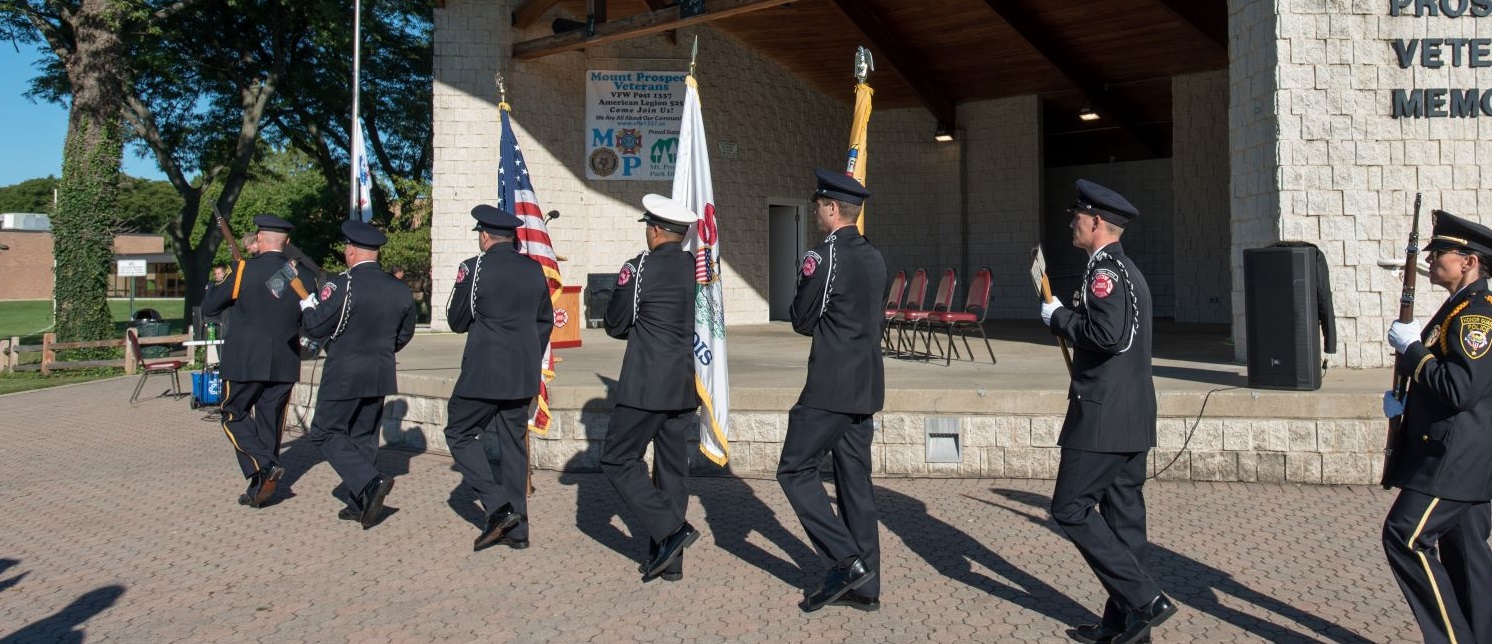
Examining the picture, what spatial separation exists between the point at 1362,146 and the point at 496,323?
7.08 metres

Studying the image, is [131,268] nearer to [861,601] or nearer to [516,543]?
[516,543]

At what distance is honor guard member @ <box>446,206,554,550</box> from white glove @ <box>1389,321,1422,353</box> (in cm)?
385

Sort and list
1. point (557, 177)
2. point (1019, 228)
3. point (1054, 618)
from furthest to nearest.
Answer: point (1019, 228), point (557, 177), point (1054, 618)

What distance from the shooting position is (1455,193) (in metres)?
8.55

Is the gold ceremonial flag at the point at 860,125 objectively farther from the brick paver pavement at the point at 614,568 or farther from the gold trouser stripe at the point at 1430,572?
the gold trouser stripe at the point at 1430,572

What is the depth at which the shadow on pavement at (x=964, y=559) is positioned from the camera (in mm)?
4562

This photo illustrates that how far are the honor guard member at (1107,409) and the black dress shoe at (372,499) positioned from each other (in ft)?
12.4

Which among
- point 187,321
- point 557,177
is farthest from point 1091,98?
point 187,321

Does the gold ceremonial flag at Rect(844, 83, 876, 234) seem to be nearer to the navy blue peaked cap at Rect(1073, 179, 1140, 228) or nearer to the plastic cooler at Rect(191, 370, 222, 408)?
the navy blue peaked cap at Rect(1073, 179, 1140, 228)

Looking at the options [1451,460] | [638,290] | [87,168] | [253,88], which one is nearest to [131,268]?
[253,88]

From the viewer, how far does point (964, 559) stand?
17.4ft

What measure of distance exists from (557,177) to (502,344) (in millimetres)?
11716

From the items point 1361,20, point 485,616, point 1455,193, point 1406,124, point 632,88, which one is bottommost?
point 485,616

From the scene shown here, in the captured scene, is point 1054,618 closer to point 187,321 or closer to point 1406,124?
point 1406,124
